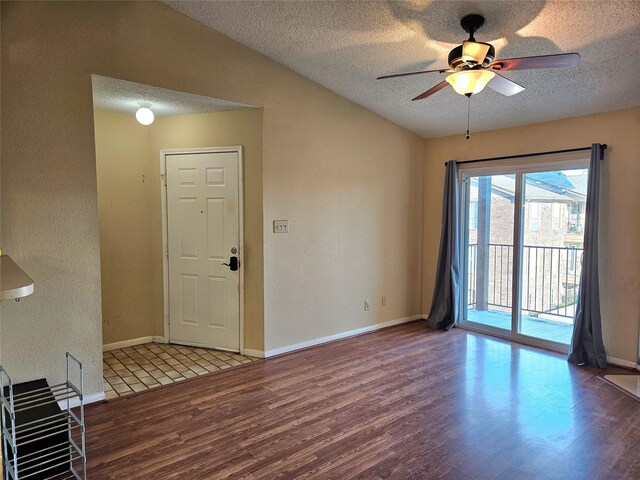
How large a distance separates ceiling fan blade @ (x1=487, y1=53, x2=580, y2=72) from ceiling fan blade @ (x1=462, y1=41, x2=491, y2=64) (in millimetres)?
104

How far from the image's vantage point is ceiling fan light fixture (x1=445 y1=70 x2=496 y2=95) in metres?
2.53

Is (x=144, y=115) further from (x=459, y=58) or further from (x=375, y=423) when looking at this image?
(x=375, y=423)

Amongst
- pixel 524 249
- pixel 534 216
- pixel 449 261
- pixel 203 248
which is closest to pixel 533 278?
pixel 524 249

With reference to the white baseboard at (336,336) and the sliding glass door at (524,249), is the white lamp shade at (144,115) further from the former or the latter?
the sliding glass door at (524,249)

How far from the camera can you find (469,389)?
3.34 meters

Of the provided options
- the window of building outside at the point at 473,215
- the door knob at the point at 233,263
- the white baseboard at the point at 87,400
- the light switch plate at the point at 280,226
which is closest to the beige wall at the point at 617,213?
the window of building outside at the point at 473,215

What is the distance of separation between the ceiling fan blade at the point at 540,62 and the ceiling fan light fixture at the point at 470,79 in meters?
0.06

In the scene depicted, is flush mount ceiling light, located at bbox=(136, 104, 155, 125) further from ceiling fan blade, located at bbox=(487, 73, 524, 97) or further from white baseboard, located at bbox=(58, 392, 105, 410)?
ceiling fan blade, located at bbox=(487, 73, 524, 97)

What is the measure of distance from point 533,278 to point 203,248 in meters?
3.58

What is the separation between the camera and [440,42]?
3098mm

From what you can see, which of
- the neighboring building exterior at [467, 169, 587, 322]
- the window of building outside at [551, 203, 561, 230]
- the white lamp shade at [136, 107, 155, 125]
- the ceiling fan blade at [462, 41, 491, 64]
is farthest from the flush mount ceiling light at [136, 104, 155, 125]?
the window of building outside at [551, 203, 561, 230]

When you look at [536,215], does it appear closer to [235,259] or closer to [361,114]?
[361,114]

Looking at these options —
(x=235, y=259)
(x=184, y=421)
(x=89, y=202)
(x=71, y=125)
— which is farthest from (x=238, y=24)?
(x=184, y=421)

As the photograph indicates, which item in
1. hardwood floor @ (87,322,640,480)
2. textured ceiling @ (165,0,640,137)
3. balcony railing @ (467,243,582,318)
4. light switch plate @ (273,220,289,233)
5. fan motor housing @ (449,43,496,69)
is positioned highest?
textured ceiling @ (165,0,640,137)
